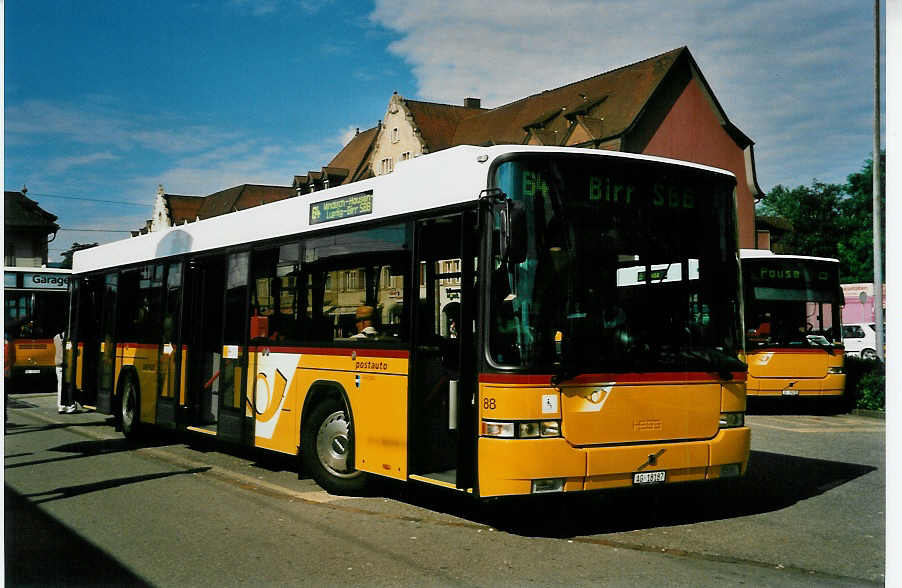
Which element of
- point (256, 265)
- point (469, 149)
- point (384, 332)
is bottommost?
point (384, 332)

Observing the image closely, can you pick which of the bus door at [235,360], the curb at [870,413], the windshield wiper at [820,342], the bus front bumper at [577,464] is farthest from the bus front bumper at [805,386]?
the bus front bumper at [577,464]

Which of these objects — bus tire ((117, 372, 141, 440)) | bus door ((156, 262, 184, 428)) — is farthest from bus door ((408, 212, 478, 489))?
bus tire ((117, 372, 141, 440))

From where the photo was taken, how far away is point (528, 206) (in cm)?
735

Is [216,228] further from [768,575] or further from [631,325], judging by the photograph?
[768,575]

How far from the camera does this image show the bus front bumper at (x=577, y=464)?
713 cm

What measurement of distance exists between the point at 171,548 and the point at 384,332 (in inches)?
106

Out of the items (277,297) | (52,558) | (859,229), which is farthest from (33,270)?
(859,229)

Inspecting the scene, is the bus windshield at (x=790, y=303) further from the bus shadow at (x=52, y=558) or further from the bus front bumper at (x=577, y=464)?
the bus shadow at (x=52, y=558)

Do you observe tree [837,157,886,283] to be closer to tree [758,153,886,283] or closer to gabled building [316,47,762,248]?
tree [758,153,886,283]

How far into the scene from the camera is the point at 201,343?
13.3 m

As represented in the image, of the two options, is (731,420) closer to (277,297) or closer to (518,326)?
(518,326)

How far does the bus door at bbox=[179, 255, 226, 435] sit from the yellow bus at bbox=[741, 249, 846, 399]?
11067 mm

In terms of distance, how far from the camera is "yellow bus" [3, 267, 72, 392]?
27984mm
